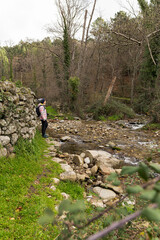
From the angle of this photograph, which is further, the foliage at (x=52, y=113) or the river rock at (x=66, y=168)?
the foliage at (x=52, y=113)

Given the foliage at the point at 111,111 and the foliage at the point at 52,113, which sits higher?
the foliage at the point at 111,111

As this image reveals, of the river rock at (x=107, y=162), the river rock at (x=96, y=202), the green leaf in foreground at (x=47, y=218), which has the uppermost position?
the green leaf in foreground at (x=47, y=218)

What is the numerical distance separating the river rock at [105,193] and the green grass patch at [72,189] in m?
0.44

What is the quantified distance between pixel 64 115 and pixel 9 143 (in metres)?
10.4

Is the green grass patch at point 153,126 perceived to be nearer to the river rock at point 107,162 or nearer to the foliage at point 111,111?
the foliage at point 111,111

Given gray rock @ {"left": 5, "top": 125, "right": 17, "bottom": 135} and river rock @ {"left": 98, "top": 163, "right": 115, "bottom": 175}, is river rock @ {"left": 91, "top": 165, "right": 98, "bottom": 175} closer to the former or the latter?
river rock @ {"left": 98, "top": 163, "right": 115, "bottom": 175}

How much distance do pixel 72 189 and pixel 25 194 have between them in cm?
117

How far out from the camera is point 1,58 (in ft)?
106

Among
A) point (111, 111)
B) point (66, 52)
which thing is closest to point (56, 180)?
point (111, 111)

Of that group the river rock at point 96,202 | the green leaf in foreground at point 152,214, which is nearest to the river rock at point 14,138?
the river rock at point 96,202

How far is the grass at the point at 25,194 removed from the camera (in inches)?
88.2

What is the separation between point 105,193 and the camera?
370cm

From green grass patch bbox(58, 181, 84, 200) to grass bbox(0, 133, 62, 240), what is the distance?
0.28 meters

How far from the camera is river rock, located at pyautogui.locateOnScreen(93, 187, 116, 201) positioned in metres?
3.57
